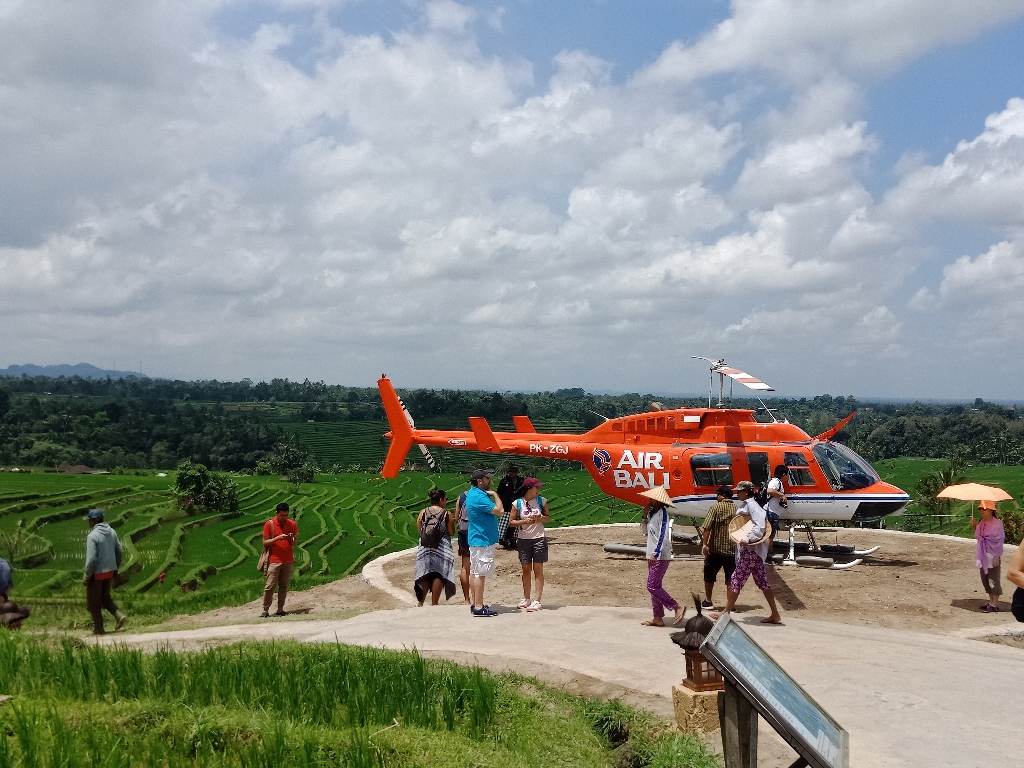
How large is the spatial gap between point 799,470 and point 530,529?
6.30m

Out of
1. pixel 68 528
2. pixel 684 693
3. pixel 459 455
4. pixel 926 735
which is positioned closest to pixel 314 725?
pixel 684 693

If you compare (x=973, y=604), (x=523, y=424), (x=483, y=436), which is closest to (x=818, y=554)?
(x=973, y=604)

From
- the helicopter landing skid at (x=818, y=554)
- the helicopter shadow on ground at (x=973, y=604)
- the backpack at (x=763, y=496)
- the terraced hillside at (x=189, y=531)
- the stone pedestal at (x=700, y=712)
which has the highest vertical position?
the backpack at (x=763, y=496)

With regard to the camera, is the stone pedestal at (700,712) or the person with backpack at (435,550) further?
the person with backpack at (435,550)

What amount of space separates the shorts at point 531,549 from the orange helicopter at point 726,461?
3.54 metres

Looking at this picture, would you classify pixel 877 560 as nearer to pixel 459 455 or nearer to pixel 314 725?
pixel 314 725

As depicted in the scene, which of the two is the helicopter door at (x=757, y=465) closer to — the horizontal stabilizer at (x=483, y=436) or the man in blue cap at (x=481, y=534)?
the horizontal stabilizer at (x=483, y=436)

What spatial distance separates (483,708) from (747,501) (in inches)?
177

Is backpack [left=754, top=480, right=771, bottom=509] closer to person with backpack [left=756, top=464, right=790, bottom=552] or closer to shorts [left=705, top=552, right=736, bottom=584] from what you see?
person with backpack [left=756, top=464, right=790, bottom=552]

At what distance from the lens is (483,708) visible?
5125 mm

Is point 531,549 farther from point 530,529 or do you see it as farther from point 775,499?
point 775,499

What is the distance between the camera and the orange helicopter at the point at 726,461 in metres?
13.2

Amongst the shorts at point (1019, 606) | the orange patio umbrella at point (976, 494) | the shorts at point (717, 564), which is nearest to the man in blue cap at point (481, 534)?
the shorts at point (717, 564)

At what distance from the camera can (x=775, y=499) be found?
1305cm
